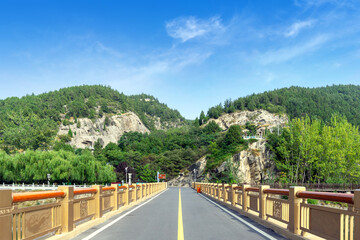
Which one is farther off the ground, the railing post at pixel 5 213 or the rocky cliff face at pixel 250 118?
the rocky cliff face at pixel 250 118

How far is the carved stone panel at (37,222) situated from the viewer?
223 inches

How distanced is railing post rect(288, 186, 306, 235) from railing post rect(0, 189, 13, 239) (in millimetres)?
5877

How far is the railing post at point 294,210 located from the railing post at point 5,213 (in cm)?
588

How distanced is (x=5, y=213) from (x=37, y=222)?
1.39 metres

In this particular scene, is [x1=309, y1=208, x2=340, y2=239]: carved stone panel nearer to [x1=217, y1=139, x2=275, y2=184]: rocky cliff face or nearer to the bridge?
the bridge

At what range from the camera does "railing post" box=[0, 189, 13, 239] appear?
466 cm

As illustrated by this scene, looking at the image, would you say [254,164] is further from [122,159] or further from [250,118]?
[250,118]

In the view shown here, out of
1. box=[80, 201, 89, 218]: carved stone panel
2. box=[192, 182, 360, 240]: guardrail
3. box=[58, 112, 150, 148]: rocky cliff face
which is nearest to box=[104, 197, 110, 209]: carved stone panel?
box=[80, 201, 89, 218]: carved stone panel

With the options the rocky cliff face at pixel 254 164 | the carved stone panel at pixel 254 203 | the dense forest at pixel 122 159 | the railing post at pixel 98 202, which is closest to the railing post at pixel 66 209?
the railing post at pixel 98 202

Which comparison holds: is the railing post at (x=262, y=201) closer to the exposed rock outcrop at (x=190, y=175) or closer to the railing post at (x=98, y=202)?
the railing post at (x=98, y=202)

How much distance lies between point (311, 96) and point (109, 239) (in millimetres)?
194774

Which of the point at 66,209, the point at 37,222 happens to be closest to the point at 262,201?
the point at 66,209

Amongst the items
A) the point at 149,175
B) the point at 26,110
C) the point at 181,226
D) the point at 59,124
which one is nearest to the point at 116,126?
the point at 59,124

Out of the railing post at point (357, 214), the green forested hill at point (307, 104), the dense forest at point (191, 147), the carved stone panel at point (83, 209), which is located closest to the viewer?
the railing post at point (357, 214)
